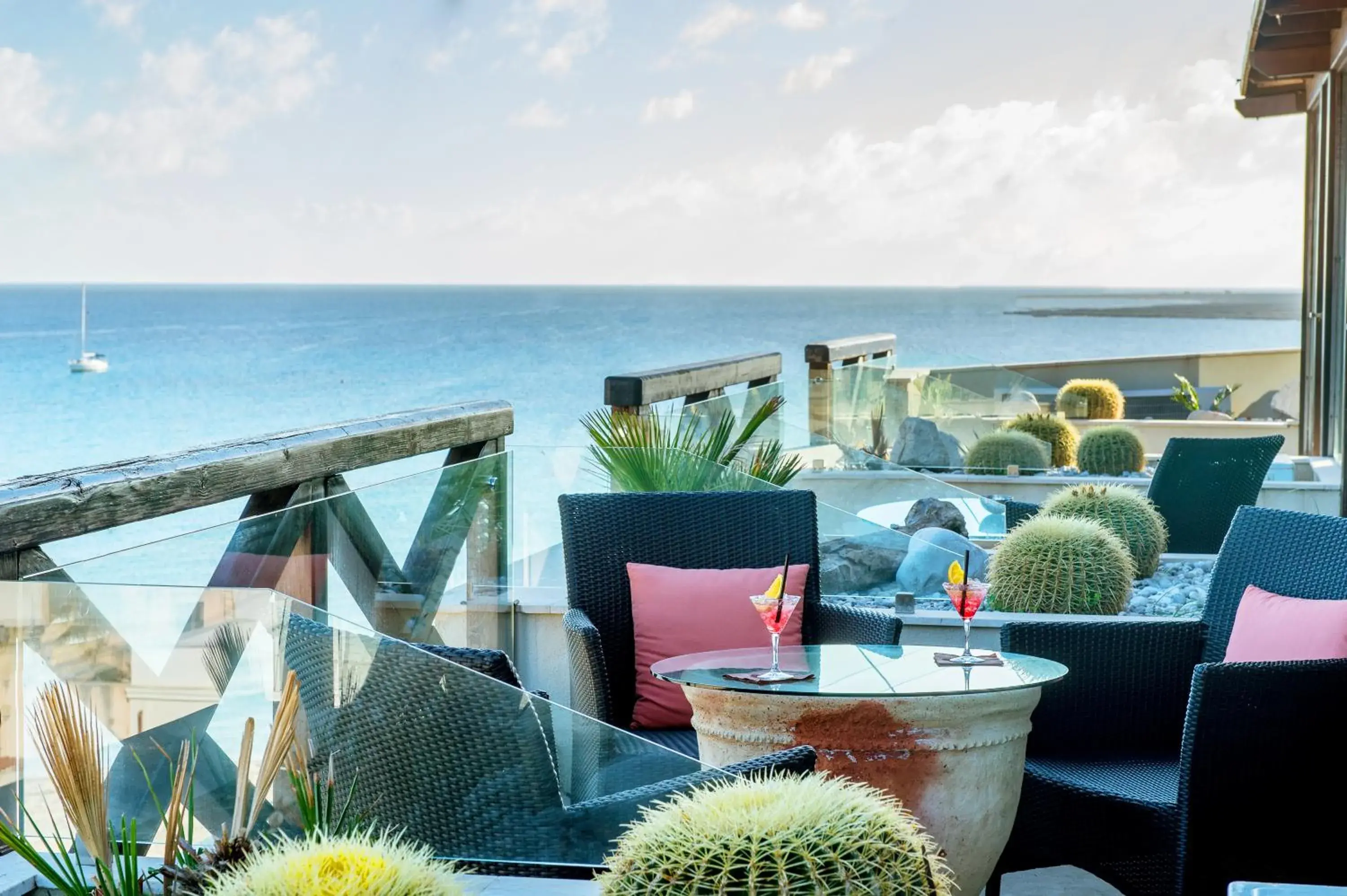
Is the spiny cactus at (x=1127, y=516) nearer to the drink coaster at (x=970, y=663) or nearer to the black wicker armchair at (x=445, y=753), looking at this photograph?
the drink coaster at (x=970, y=663)

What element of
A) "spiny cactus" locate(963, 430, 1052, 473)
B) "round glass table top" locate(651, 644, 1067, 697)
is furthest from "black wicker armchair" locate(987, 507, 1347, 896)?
"spiny cactus" locate(963, 430, 1052, 473)

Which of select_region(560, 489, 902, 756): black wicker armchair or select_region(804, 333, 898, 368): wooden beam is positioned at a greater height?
select_region(804, 333, 898, 368): wooden beam

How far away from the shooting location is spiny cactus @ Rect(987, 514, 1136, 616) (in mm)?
4422

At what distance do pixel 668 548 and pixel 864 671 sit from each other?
39.3 inches

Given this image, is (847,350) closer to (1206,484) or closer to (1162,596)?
(1206,484)

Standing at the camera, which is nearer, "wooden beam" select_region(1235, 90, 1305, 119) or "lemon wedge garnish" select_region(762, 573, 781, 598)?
"lemon wedge garnish" select_region(762, 573, 781, 598)

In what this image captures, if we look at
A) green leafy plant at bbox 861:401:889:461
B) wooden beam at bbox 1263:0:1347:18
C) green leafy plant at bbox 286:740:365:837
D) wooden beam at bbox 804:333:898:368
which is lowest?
green leafy plant at bbox 286:740:365:837

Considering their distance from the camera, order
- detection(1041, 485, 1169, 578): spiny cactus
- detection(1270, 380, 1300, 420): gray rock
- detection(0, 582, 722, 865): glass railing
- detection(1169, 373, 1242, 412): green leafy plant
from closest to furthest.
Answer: detection(0, 582, 722, 865): glass railing
detection(1041, 485, 1169, 578): spiny cactus
detection(1169, 373, 1242, 412): green leafy plant
detection(1270, 380, 1300, 420): gray rock

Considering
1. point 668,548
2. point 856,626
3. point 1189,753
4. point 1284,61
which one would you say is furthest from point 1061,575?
point 1284,61

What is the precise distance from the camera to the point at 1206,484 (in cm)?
592

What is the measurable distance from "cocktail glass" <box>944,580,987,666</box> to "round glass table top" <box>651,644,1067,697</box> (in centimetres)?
5

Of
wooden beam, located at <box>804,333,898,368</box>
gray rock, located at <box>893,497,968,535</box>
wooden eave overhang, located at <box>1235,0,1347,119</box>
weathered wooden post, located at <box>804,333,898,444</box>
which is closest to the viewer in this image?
gray rock, located at <box>893,497,968,535</box>

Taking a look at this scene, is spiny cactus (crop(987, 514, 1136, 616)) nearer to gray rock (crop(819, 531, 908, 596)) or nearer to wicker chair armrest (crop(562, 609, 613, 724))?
gray rock (crop(819, 531, 908, 596))

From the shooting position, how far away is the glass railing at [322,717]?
2012 mm
